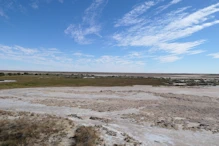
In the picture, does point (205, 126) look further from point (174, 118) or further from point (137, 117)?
point (137, 117)

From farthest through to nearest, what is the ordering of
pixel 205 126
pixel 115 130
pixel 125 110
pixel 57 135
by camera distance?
pixel 125 110
pixel 205 126
pixel 115 130
pixel 57 135

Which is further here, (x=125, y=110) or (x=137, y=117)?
(x=125, y=110)

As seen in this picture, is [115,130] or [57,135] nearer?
[57,135]

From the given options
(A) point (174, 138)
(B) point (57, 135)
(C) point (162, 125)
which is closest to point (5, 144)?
(B) point (57, 135)

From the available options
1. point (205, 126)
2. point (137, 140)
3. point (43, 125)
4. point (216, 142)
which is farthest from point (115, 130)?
point (205, 126)

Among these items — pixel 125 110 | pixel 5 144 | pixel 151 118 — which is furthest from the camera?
pixel 125 110

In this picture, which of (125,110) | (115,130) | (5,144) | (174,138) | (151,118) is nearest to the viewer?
(5,144)

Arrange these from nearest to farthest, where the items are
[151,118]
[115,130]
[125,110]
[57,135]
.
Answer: [57,135] < [115,130] < [151,118] < [125,110]

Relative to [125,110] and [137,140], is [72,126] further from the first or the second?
[125,110]

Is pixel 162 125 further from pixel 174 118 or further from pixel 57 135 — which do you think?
pixel 57 135
